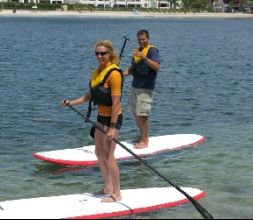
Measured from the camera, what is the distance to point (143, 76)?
39.6 ft

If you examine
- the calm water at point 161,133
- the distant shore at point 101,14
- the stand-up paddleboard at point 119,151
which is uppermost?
the stand-up paddleboard at point 119,151

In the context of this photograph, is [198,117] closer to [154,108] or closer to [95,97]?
[154,108]

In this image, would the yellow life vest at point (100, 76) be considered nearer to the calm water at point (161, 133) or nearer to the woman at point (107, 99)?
the woman at point (107, 99)

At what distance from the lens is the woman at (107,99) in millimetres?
8562

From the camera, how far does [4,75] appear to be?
2977 centimetres

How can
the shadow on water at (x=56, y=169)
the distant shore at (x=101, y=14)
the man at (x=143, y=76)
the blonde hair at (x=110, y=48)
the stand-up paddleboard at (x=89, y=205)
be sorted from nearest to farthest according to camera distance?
1. the blonde hair at (x=110, y=48)
2. the stand-up paddleboard at (x=89, y=205)
3. the man at (x=143, y=76)
4. the shadow on water at (x=56, y=169)
5. the distant shore at (x=101, y=14)

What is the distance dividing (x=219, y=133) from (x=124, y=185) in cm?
543

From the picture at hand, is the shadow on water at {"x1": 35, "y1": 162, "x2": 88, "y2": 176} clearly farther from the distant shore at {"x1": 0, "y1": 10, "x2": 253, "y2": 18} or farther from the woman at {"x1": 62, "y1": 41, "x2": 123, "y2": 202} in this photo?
the distant shore at {"x1": 0, "y1": 10, "x2": 253, "y2": 18}

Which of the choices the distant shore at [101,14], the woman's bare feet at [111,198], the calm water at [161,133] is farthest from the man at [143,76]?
the distant shore at [101,14]

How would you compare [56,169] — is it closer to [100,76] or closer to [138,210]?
[138,210]

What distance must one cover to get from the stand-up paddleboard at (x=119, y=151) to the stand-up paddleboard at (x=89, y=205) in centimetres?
230

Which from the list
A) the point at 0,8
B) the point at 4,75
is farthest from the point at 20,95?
the point at 0,8

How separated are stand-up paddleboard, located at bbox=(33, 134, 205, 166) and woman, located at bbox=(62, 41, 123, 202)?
2.76 m

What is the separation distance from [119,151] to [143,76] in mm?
1652
